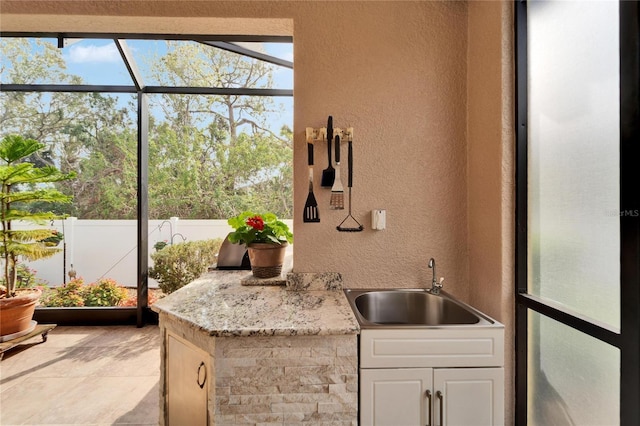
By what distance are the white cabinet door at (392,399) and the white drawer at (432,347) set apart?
0.15 feet

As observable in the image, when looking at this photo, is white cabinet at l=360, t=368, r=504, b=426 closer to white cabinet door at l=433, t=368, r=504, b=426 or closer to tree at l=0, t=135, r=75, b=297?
white cabinet door at l=433, t=368, r=504, b=426

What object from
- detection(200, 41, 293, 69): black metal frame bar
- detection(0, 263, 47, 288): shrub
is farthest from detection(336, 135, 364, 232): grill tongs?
detection(0, 263, 47, 288): shrub

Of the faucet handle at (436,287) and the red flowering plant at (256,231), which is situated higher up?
the red flowering plant at (256,231)

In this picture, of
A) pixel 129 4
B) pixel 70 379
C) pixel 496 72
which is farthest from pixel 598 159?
pixel 70 379

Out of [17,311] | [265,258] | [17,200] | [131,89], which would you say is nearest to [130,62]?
[131,89]

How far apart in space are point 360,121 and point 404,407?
1.47 m

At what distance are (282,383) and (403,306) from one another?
846 millimetres

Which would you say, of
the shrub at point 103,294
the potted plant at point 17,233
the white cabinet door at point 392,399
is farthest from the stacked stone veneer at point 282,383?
the shrub at point 103,294

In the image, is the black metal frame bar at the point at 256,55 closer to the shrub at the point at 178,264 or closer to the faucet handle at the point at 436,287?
the shrub at the point at 178,264

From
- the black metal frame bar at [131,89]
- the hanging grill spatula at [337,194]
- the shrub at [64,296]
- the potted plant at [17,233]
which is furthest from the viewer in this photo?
the shrub at [64,296]

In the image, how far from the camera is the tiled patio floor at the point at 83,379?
1.83 meters

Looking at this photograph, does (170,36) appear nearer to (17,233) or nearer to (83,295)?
(17,233)

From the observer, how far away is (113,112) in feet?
11.1

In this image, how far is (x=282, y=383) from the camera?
113 centimetres
